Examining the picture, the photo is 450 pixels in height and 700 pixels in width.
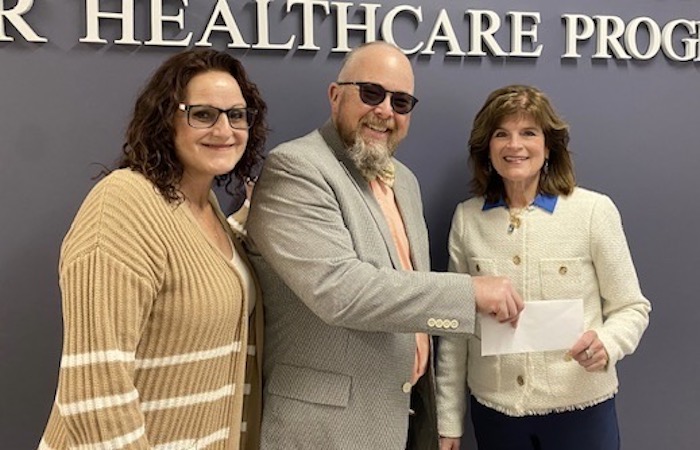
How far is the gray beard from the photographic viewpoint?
1855mm

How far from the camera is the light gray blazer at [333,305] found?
1626mm

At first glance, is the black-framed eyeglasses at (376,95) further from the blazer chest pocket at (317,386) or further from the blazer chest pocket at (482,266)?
the blazer chest pocket at (317,386)

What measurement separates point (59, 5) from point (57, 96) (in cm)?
25

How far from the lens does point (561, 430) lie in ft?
6.81

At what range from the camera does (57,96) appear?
1.96 metres

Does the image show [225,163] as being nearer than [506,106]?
Yes

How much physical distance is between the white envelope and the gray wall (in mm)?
627

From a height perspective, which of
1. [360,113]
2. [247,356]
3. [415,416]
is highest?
[360,113]

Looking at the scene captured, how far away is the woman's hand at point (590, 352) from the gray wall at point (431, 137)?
24.1 inches

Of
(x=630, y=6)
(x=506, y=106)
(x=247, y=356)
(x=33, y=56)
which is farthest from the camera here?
(x=630, y=6)

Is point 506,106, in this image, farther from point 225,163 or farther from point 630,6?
point 225,163

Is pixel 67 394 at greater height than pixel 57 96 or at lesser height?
lesser

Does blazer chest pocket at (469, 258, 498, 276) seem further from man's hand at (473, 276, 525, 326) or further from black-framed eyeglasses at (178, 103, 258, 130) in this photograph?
black-framed eyeglasses at (178, 103, 258, 130)

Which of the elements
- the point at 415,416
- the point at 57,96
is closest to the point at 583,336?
the point at 415,416
